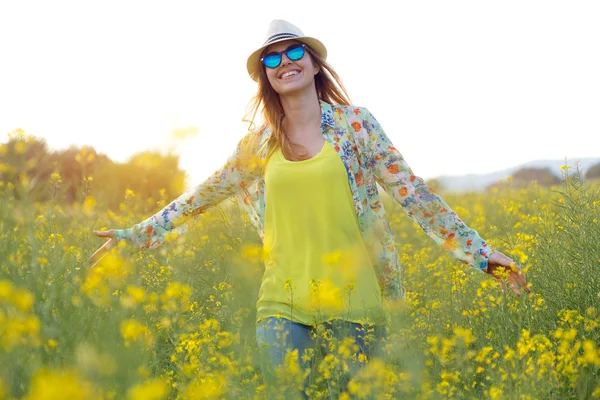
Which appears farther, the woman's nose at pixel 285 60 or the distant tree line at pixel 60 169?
the woman's nose at pixel 285 60

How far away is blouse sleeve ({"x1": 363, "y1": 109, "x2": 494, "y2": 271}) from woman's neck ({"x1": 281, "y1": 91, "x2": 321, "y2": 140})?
9.7 inches

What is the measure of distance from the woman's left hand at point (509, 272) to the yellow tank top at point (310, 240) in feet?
1.63

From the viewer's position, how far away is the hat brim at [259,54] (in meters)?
3.13

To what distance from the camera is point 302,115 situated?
10.4 feet

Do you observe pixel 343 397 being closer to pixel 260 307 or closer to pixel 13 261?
pixel 260 307

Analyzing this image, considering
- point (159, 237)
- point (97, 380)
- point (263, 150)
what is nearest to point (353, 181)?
point (263, 150)

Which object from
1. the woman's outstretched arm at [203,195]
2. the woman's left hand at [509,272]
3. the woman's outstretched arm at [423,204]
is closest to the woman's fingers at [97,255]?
the woman's outstretched arm at [203,195]

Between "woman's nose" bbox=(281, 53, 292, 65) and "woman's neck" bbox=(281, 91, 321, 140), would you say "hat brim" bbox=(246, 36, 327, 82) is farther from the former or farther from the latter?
"woman's neck" bbox=(281, 91, 321, 140)

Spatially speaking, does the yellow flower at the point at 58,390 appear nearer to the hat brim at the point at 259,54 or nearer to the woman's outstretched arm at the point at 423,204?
the woman's outstretched arm at the point at 423,204

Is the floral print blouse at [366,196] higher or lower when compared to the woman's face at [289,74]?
lower

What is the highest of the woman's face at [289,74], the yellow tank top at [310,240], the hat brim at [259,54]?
the hat brim at [259,54]

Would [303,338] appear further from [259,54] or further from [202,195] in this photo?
[259,54]

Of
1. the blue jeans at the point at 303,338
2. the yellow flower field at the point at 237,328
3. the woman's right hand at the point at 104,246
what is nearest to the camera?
the yellow flower field at the point at 237,328

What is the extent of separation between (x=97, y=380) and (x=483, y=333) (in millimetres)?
1867
